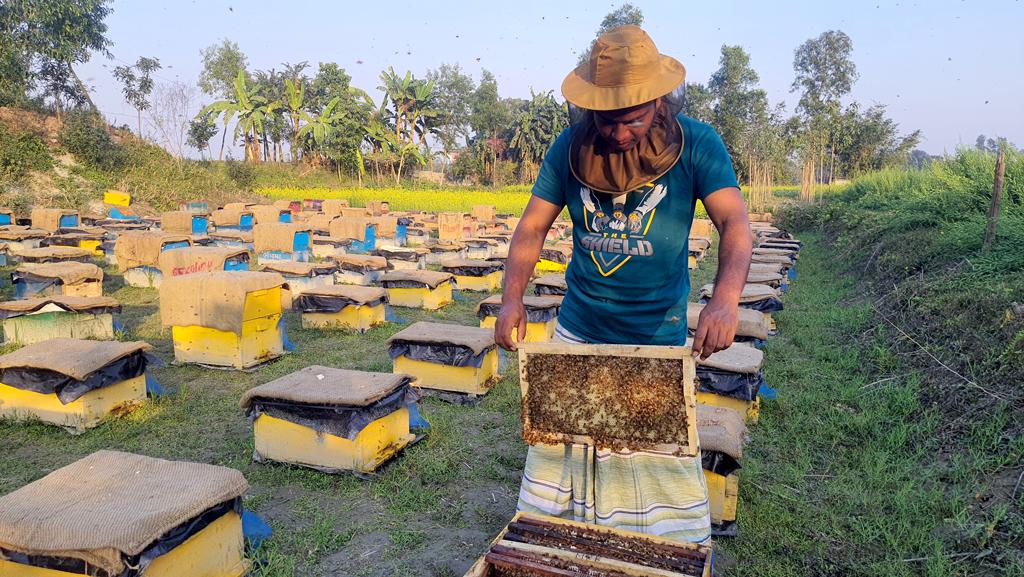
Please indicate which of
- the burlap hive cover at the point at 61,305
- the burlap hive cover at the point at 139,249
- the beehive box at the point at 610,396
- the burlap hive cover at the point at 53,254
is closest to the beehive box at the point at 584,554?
the beehive box at the point at 610,396

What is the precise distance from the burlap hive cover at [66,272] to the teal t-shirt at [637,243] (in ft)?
25.8

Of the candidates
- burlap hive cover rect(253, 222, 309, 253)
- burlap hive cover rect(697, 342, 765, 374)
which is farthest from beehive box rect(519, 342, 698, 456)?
burlap hive cover rect(253, 222, 309, 253)

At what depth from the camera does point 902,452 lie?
408cm

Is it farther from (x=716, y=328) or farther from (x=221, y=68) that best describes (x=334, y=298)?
(x=221, y=68)

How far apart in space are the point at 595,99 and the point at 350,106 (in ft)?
129

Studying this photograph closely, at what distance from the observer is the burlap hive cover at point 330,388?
356 cm

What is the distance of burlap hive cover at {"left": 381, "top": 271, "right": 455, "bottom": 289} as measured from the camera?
857cm

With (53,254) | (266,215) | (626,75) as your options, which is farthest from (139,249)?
(626,75)

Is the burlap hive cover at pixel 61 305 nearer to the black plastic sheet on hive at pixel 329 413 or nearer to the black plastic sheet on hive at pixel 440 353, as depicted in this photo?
the black plastic sheet on hive at pixel 440 353

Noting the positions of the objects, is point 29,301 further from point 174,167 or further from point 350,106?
point 350,106

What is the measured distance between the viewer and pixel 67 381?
14.1 ft

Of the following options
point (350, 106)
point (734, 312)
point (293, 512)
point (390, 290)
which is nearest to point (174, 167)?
point (350, 106)

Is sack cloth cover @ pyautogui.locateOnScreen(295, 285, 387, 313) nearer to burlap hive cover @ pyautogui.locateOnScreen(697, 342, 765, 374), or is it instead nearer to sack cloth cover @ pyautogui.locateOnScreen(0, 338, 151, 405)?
sack cloth cover @ pyautogui.locateOnScreen(0, 338, 151, 405)

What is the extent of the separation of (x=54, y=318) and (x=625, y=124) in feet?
22.2
